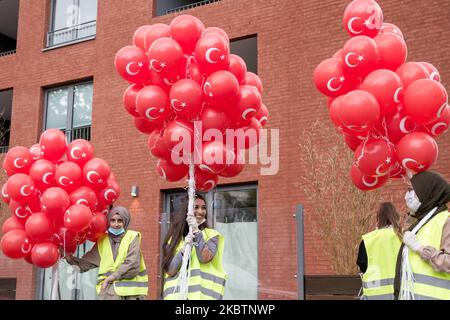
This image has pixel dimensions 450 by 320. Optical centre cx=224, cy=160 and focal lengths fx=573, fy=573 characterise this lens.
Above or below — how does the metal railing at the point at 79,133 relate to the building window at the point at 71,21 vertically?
below

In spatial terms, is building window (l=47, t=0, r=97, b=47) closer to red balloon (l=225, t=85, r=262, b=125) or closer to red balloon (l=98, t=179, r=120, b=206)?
red balloon (l=98, t=179, r=120, b=206)

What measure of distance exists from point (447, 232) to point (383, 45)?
1.72 m

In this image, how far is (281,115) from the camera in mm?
9805

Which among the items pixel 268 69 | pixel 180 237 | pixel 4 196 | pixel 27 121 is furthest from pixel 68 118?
pixel 180 237

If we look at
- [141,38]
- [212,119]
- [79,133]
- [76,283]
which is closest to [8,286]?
[76,283]

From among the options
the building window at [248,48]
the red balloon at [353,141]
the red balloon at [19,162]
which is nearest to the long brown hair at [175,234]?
the red balloon at [353,141]

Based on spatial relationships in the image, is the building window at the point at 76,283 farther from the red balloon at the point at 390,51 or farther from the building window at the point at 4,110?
the building window at the point at 4,110

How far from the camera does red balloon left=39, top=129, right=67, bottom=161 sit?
5.98 metres

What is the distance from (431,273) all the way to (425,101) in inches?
52.0

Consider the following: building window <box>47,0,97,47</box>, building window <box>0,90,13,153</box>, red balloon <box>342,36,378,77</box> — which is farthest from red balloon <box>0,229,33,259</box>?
building window <box>0,90,13,153</box>

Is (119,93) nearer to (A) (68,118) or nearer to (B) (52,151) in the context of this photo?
(A) (68,118)

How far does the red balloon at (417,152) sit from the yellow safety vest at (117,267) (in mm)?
2699

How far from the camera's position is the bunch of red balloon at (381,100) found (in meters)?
4.36
